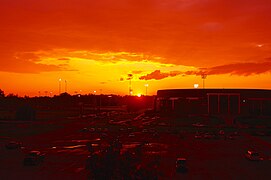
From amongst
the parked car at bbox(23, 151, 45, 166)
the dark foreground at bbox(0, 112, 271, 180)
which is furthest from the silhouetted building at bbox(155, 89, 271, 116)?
the parked car at bbox(23, 151, 45, 166)

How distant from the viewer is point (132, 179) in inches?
619

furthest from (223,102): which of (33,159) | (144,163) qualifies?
(144,163)

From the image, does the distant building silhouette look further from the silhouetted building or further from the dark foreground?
the dark foreground

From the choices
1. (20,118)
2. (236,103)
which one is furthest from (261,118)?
(20,118)

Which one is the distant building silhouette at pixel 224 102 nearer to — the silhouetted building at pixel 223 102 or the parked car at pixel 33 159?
the silhouetted building at pixel 223 102

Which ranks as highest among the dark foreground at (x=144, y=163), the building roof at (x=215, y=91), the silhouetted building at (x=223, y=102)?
the building roof at (x=215, y=91)

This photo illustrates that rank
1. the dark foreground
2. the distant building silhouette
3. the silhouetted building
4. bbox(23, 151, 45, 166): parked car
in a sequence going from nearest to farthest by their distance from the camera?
1. the dark foreground
2. bbox(23, 151, 45, 166): parked car
3. the distant building silhouette
4. the silhouetted building

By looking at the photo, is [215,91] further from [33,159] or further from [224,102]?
[33,159]

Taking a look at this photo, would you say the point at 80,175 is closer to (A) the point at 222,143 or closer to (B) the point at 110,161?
(B) the point at 110,161

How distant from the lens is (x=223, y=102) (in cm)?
14712

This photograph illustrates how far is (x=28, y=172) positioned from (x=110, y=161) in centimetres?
3417

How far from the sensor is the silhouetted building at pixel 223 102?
474 ft

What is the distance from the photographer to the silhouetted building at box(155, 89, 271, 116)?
474ft

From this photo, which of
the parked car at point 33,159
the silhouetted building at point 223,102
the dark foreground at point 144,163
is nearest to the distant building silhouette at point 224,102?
the silhouetted building at point 223,102
